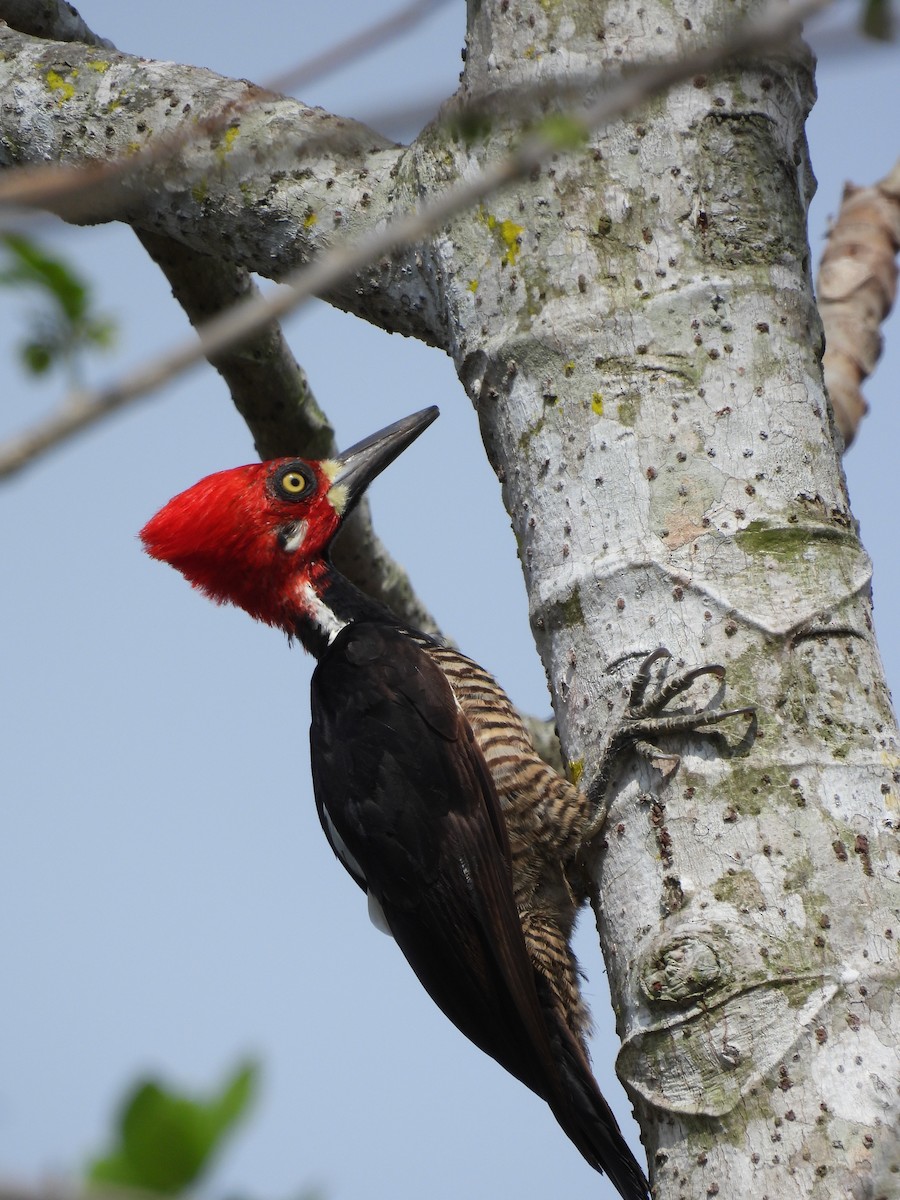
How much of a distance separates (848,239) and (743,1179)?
12.5ft

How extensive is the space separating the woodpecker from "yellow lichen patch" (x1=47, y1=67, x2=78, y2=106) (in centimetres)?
127

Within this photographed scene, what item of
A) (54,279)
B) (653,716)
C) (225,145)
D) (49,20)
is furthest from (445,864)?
(49,20)

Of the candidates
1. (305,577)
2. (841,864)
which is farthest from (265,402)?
(841,864)

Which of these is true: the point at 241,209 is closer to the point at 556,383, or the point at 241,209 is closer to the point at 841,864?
the point at 556,383

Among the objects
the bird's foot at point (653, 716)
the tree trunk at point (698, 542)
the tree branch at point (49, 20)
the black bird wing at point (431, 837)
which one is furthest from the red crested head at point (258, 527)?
the bird's foot at point (653, 716)

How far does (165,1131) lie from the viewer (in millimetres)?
828

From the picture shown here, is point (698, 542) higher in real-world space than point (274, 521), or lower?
lower

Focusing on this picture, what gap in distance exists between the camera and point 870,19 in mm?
904

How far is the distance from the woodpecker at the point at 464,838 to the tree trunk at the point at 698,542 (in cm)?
39

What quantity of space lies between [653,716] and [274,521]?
212 cm

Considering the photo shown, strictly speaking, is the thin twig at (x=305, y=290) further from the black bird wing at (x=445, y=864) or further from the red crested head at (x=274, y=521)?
the red crested head at (x=274, y=521)

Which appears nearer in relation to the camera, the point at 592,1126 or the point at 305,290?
the point at 305,290

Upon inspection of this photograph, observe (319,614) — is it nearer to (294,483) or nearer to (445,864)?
(294,483)

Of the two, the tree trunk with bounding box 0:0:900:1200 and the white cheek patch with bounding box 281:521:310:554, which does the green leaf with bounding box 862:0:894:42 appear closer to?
the tree trunk with bounding box 0:0:900:1200
